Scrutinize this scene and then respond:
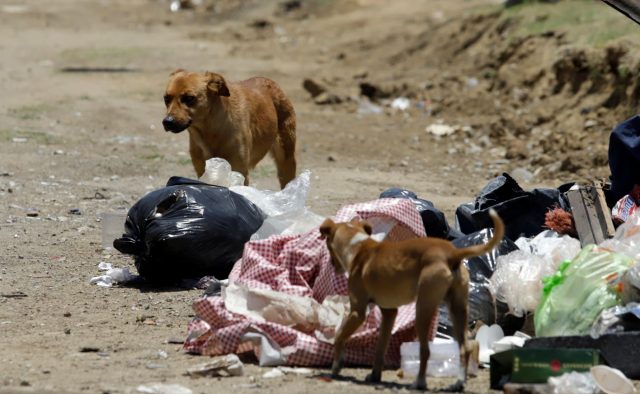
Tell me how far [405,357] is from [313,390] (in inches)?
22.4

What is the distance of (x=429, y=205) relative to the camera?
7289 millimetres

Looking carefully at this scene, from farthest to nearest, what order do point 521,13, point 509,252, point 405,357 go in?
1. point 521,13
2. point 509,252
3. point 405,357

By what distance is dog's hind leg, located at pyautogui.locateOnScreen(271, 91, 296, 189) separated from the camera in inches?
415

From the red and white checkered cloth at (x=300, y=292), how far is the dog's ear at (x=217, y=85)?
9.48ft

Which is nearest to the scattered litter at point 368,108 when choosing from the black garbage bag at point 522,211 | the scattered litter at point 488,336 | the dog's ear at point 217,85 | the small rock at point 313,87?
the small rock at point 313,87

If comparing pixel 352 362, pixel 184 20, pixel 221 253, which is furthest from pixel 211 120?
pixel 184 20

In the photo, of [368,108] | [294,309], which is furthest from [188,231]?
[368,108]

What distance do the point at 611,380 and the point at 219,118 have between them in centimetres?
485

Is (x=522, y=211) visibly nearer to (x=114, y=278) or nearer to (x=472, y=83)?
(x=114, y=278)

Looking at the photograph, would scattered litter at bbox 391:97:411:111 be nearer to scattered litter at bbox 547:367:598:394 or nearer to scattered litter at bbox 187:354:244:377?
scattered litter at bbox 187:354:244:377

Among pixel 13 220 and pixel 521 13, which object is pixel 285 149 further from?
pixel 521 13

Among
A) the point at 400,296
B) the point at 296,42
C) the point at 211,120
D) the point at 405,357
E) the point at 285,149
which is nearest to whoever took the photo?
the point at 400,296

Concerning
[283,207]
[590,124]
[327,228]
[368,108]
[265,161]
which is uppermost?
[327,228]

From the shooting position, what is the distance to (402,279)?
5094 millimetres
